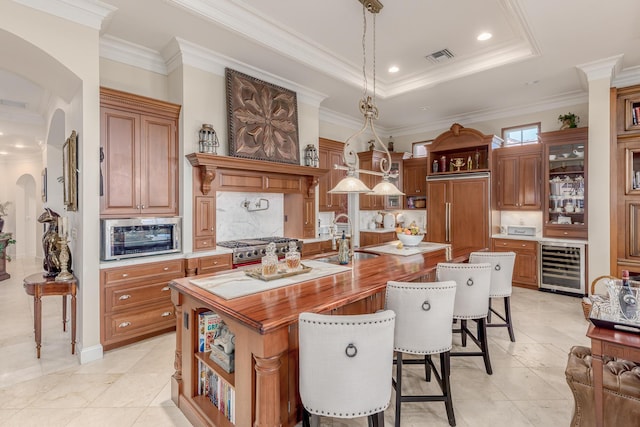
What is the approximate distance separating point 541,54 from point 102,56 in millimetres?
5160

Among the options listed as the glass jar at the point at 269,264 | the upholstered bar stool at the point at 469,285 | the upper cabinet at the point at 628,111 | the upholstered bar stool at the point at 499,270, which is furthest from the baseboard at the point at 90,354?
the upper cabinet at the point at 628,111

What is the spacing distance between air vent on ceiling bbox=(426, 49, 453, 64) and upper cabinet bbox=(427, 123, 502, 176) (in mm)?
1821

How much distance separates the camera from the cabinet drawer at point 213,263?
3.63 m

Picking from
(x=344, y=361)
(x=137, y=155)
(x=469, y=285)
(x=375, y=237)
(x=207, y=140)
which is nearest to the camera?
(x=344, y=361)

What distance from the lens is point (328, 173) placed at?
5832mm

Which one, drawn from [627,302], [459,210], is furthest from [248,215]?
[627,302]

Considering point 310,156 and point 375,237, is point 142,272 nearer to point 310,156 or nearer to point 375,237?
point 310,156

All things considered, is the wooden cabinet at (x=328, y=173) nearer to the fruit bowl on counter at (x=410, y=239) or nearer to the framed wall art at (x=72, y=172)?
the fruit bowl on counter at (x=410, y=239)

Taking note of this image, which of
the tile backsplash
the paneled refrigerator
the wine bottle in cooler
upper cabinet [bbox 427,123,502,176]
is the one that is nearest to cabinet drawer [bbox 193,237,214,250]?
the tile backsplash

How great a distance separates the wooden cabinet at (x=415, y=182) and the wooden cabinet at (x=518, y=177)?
4.76 ft

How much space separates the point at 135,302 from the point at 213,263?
34.3 inches

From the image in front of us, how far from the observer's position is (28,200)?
346 inches

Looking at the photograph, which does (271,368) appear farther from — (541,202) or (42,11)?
(541,202)

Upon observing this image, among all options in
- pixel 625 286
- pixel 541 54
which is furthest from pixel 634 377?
pixel 541 54
